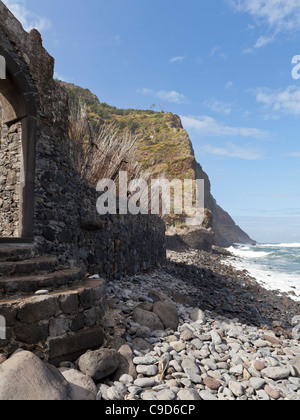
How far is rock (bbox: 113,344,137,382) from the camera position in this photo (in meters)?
3.07

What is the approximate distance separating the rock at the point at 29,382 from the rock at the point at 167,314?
2474mm

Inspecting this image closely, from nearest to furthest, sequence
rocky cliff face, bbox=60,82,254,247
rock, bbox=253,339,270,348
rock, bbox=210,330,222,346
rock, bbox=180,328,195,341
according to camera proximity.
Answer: rock, bbox=180,328,195,341, rock, bbox=210,330,222,346, rock, bbox=253,339,270,348, rocky cliff face, bbox=60,82,254,247

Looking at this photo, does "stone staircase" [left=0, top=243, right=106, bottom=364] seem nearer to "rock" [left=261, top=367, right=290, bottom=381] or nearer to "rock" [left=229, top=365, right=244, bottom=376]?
"rock" [left=229, top=365, right=244, bottom=376]

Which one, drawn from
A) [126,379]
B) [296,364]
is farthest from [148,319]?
[296,364]

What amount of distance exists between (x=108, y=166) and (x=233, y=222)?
10281 centimetres

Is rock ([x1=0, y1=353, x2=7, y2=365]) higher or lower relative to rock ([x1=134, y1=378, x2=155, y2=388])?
higher

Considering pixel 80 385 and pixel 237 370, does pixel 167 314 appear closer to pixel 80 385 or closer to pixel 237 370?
pixel 237 370

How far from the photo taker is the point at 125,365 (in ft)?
10.4

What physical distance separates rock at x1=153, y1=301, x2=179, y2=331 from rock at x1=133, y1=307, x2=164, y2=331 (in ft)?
0.50

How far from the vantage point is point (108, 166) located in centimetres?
889

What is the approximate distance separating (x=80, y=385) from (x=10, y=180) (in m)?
4.12

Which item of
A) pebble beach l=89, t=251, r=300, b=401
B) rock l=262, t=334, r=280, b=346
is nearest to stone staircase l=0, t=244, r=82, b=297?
pebble beach l=89, t=251, r=300, b=401

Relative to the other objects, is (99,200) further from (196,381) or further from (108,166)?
(196,381)
